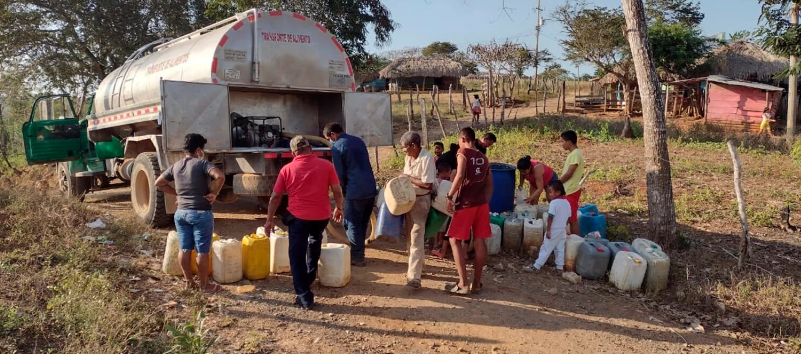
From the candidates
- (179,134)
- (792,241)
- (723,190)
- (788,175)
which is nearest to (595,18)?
(788,175)

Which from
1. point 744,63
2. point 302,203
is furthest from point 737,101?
point 302,203

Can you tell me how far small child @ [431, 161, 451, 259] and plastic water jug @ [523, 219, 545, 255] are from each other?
92cm

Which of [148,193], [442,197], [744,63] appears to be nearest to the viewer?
[442,197]

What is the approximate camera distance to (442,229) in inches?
243

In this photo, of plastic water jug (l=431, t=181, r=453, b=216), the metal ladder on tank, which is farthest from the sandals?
the metal ladder on tank

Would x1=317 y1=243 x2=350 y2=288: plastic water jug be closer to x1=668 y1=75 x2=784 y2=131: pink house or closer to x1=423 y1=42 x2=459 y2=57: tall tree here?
x1=668 y1=75 x2=784 y2=131: pink house

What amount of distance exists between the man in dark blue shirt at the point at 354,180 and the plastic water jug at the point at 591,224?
286 cm

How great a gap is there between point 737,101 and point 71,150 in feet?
74.5

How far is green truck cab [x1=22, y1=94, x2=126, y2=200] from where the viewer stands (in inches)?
361

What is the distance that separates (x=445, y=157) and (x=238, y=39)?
302 centimetres

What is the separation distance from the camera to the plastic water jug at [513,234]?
6262mm

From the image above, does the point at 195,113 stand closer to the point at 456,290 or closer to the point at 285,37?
the point at 285,37

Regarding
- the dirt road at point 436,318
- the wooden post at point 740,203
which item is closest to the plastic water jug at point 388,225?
the dirt road at point 436,318

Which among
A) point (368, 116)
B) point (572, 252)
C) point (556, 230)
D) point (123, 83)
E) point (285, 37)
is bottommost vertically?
point (572, 252)
